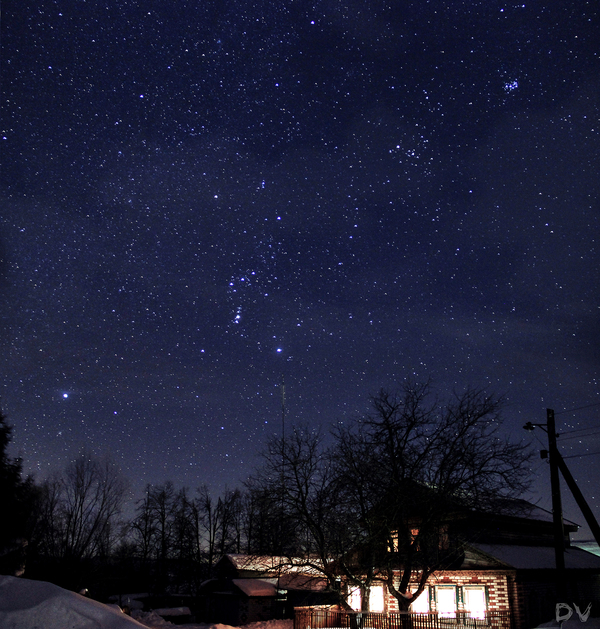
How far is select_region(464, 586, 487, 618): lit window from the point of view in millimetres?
25781

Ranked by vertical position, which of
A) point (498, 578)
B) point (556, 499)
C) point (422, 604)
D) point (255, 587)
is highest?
point (556, 499)

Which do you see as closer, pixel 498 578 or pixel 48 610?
pixel 48 610

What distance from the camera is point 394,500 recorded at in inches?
868

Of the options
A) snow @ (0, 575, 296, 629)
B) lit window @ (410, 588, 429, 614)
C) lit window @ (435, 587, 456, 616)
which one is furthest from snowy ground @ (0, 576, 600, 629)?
lit window @ (410, 588, 429, 614)

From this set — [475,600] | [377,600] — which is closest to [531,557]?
[475,600]

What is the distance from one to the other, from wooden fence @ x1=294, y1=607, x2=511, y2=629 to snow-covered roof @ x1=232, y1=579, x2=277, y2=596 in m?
15.0

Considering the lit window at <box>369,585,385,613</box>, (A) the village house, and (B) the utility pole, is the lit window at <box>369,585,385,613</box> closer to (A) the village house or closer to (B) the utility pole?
(A) the village house

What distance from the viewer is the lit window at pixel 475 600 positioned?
2578cm

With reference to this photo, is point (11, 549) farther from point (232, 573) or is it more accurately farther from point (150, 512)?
point (150, 512)

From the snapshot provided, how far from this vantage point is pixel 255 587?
1647 inches

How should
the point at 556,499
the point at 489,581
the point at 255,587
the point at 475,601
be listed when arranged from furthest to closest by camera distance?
1. the point at 255,587
2. the point at 475,601
3. the point at 489,581
4. the point at 556,499

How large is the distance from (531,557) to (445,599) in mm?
4967

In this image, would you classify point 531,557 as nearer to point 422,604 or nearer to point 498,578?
point 498,578

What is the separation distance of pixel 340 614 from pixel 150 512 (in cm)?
4838
